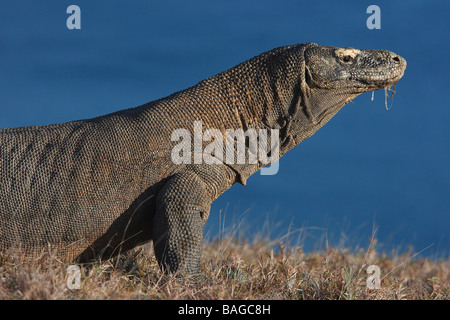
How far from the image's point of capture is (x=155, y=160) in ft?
23.5

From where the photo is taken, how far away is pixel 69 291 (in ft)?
18.9

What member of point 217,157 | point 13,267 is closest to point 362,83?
point 217,157

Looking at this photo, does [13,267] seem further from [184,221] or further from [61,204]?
[184,221]

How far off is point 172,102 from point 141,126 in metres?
0.51

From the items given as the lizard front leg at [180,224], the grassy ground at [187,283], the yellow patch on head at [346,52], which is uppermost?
the yellow patch on head at [346,52]

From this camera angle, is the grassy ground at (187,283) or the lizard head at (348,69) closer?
the grassy ground at (187,283)

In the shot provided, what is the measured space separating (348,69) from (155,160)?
267 cm

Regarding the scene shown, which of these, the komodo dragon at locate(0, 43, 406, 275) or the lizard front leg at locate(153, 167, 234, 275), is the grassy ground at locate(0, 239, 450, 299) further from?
the komodo dragon at locate(0, 43, 406, 275)

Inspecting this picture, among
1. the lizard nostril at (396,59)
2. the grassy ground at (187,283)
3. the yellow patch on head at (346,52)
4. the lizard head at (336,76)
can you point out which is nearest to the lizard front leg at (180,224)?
the grassy ground at (187,283)

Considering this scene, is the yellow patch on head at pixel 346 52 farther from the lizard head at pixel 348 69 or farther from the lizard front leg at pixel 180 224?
the lizard front leg at pixel 180 224

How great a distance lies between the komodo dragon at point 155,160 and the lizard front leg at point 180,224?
11 mm

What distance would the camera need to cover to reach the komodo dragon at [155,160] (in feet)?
23.0

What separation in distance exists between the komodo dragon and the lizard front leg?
1 centimetres

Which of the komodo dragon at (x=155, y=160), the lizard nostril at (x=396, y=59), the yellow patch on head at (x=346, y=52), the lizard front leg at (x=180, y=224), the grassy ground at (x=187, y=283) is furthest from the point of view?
the lizard nostril at (x=396, y=59)
